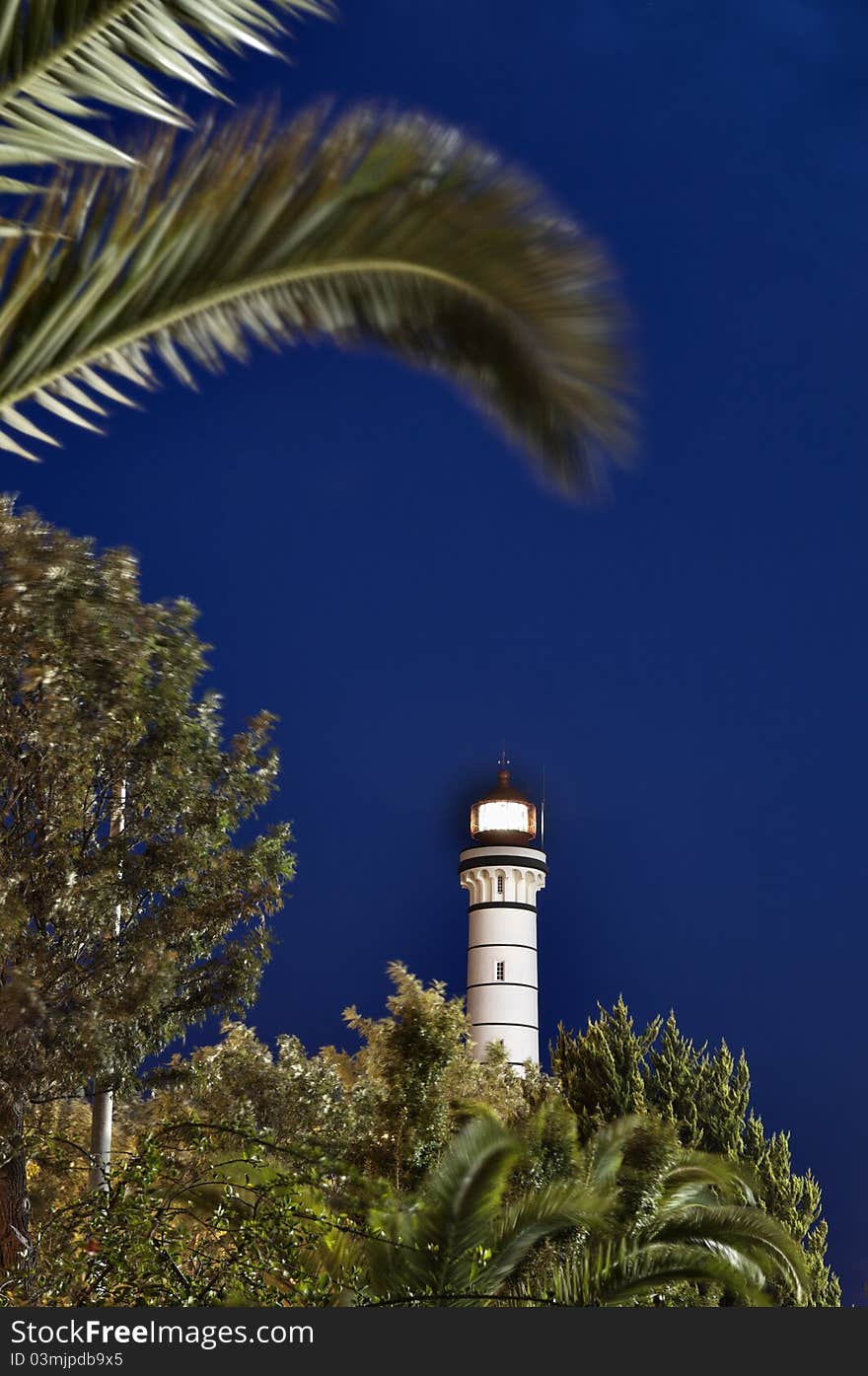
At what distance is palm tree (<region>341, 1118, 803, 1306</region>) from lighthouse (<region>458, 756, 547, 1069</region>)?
83.3ft

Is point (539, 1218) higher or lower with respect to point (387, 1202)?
higher

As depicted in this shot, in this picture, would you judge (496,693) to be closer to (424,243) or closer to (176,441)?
(176,441)

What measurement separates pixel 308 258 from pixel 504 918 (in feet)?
119

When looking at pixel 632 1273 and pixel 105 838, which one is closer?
pixel 632 1273

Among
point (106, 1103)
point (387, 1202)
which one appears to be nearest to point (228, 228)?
point (387, 1202)

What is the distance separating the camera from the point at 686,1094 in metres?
23.5

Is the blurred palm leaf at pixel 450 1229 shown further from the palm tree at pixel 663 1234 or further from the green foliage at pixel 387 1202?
the palm tree at pixel 663 1234

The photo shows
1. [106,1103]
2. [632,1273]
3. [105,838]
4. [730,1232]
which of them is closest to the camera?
[632,1273]

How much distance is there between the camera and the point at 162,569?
4149 inches

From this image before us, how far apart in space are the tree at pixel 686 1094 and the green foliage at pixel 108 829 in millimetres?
11984

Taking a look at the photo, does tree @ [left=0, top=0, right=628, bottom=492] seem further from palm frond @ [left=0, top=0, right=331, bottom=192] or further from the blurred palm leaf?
the blurred palm leaf

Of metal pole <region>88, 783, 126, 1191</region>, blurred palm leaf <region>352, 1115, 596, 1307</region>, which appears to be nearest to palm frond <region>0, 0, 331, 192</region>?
blurred palm leaf <region>352, 1115, 596, 1307</region>

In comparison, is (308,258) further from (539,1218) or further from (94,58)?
(539,1218)

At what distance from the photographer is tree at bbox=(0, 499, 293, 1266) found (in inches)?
404
